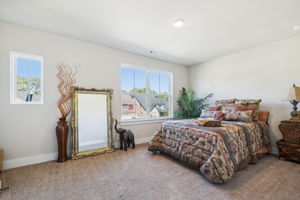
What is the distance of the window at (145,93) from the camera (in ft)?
12.7

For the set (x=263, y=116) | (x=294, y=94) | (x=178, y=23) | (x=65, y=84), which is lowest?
(x=263, y=116)

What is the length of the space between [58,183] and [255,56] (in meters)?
4.74

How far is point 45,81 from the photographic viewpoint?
2744 millimetres

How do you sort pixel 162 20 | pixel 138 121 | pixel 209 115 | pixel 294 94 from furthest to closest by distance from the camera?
pixel 138 121 < pixel 209 115 < pixel 294 94 < pixel 162 20

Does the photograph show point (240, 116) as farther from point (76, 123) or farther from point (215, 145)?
point (76, 123)

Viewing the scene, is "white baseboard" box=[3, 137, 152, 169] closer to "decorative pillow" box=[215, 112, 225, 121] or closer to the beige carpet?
the beige carpet

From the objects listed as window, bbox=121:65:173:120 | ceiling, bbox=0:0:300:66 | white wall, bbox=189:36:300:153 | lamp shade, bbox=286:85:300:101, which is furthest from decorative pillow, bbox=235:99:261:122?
window, bbox=121:65:173:120

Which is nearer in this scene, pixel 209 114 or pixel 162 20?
pixel 162 20

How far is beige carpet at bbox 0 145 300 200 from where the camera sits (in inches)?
65.9

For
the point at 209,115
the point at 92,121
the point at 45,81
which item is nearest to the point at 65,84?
the point at 45,81

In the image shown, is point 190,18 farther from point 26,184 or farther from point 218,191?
point 26,184

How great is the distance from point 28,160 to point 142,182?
7.22 ft

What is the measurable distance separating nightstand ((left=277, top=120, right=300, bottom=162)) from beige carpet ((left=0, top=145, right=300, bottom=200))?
0.48 ft

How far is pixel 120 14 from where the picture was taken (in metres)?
2.22
